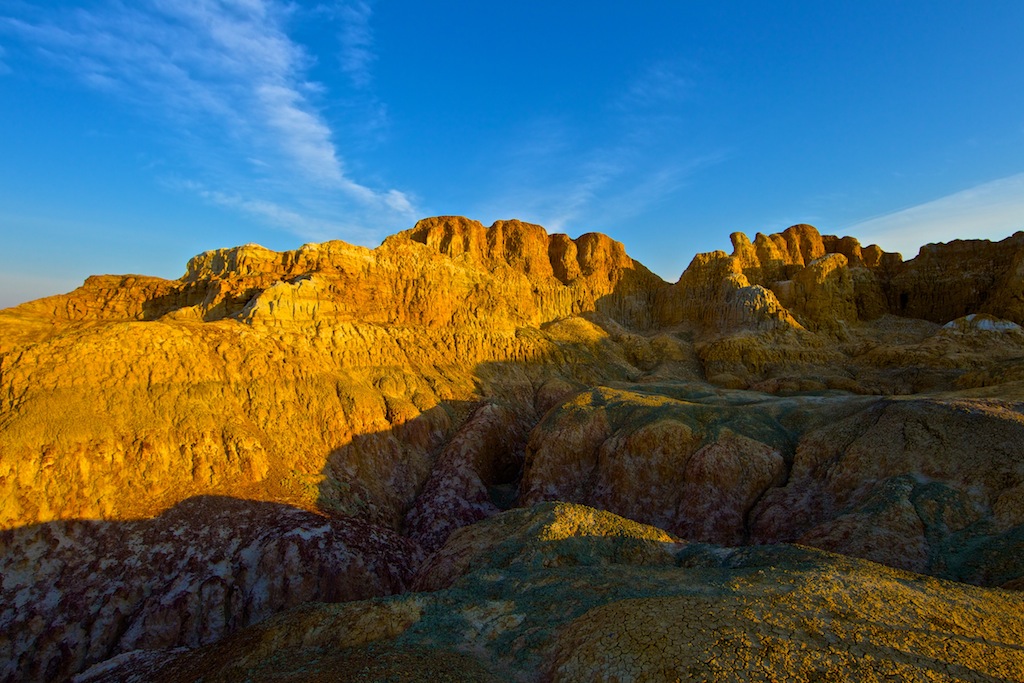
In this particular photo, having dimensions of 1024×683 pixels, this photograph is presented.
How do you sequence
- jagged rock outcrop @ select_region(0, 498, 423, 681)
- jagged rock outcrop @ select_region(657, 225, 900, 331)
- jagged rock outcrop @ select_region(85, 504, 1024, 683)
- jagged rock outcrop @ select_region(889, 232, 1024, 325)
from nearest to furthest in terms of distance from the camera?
jagged rock outcrop @ select_region(85, 504, 1024, 683)
jagged rock outcrop @ select_region(0, 498, 423, 681)
jagged rock outcrop @ select_region(889, 232, 1024, 325)
jagged rock outcrop @ select_region(657, 225, 900, 331)

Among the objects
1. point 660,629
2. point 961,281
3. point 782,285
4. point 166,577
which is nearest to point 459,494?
point 166,577

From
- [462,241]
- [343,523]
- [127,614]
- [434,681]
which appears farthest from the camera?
[462,241]

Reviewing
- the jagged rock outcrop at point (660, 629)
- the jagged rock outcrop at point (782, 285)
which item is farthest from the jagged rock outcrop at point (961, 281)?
the jagged rock outcrop at point (660, 629)

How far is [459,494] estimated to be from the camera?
101 feet

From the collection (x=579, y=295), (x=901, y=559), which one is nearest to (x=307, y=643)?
(x=901, y=559)

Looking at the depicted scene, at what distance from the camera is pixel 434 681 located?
9.82 m

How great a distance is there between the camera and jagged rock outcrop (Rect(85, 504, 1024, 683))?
853 cm

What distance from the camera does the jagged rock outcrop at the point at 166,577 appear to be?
18.9 m

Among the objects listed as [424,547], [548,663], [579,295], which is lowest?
[424,547]

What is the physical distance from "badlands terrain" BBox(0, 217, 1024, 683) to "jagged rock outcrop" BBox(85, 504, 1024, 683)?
0.24 feet

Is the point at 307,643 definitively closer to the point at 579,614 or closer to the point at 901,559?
the point at 579,614

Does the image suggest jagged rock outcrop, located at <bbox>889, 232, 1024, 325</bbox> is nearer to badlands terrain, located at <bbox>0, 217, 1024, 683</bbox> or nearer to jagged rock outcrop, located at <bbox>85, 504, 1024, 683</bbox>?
badlands terrain, located at <bbox>0, 217, 1024, 683</bbox>

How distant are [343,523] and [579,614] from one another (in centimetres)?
1729

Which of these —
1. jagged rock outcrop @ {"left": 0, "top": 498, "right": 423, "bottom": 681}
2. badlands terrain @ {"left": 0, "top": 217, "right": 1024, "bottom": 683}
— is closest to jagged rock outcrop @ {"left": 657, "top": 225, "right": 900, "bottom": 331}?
badlands terrain @ {"left": 0, "top": 217, "right": 1024, "bottom": 683}
